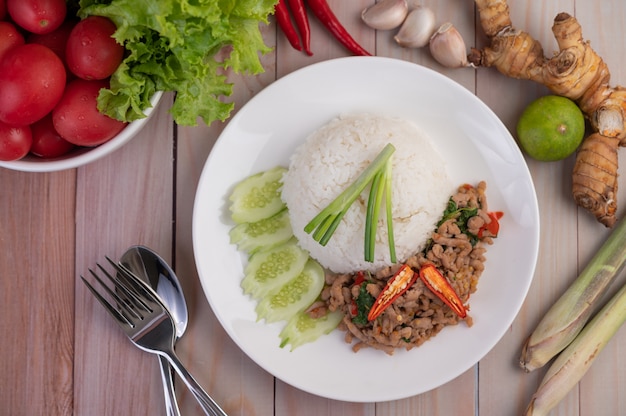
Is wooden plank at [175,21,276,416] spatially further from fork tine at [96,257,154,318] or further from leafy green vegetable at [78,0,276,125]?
leafy green vegetable at [78,0,276,125]

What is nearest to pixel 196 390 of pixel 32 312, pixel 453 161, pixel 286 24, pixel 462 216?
pixel 32 312

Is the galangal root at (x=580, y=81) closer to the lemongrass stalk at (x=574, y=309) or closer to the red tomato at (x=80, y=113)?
the lemongrass stalk at (x=574, y=309)

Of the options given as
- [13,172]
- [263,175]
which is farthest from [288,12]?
[13,172]

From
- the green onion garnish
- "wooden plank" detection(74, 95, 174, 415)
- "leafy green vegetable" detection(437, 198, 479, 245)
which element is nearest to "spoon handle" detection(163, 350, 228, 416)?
"wooden plank" detection(74, 95, 174, 415)

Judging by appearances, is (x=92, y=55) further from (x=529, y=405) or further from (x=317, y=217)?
(x=529, y=405)

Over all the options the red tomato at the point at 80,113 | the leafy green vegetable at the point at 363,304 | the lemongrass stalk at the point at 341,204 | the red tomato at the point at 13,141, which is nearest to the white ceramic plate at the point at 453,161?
the leafy green vegetable at the point at 363,304

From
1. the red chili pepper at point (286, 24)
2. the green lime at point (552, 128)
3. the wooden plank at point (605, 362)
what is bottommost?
the wooden plank at point (605, 362)
